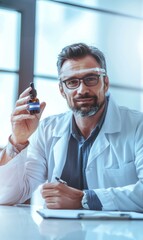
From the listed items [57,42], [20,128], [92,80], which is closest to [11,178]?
[20,128]

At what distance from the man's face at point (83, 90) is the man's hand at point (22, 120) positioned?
0.21 m

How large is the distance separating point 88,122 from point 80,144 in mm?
113

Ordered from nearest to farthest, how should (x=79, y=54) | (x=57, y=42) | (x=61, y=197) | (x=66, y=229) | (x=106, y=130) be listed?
(x=66, y=229) < (x=61, y=197) < (x=106, y=130) < (x=79, y=54) < (x=57, y=42)

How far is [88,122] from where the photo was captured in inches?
59.2

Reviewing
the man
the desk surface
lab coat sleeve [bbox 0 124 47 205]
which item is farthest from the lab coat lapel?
the desk surface

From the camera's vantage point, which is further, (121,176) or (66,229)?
(121,176)

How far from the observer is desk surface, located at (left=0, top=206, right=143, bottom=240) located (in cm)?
61

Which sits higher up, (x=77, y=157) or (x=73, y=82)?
(x=73, y=82)

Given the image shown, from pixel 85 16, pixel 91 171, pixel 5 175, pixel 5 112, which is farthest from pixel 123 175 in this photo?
pixel 85 16

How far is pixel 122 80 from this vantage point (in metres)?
1.93

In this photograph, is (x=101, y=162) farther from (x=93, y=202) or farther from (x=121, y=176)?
(x=93, y=202)

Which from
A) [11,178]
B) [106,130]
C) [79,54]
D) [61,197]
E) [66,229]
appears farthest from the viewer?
[79,54]

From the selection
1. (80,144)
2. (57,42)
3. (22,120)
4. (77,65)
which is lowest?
(80,144)

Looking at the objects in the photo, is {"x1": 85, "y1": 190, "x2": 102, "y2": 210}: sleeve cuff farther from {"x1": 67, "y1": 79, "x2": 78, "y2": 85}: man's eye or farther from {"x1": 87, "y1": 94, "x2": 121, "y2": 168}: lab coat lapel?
{"x1": 67, "y1": 79, "x2": 78, "y2": 85}: man's eye
